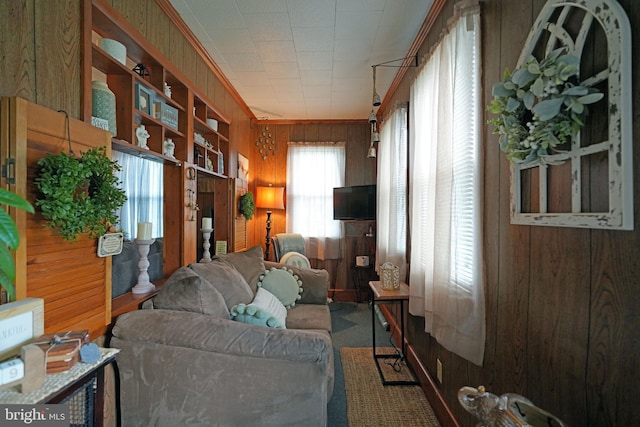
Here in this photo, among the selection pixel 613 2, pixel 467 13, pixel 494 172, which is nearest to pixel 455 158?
pixel 494 172

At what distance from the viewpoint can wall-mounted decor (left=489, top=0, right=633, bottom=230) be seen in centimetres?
71

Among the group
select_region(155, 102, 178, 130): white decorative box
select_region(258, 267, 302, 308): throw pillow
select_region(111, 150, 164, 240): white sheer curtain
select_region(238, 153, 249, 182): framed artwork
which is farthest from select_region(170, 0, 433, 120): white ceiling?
select_region(258, 267, 302, 308): throw pillow

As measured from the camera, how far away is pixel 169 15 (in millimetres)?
2023

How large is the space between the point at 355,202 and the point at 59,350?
3.39 m

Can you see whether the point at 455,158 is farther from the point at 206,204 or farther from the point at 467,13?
the point at 206,204

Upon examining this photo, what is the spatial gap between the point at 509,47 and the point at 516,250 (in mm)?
868

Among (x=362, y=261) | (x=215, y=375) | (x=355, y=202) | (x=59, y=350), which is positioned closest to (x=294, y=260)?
(x=362, y=261)

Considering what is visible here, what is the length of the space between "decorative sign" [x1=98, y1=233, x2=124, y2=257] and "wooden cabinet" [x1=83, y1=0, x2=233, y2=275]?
21.0 inches

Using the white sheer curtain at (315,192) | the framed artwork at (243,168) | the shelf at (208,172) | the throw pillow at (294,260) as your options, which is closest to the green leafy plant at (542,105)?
the shelf at (208,172)

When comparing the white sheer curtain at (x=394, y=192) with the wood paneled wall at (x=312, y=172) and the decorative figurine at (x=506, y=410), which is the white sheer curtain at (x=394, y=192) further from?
the decorative figurine at (x=506, y=410)

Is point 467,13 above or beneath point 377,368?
above

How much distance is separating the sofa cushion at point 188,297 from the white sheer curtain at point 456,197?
4.21ft

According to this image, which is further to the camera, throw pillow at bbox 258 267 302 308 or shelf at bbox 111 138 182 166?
throw pillow at bbox 258 267 302 308

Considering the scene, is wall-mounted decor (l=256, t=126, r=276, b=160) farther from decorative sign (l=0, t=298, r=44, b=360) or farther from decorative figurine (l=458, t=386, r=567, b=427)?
decorative figurine (l=458, t=386, r=567, b=427)
